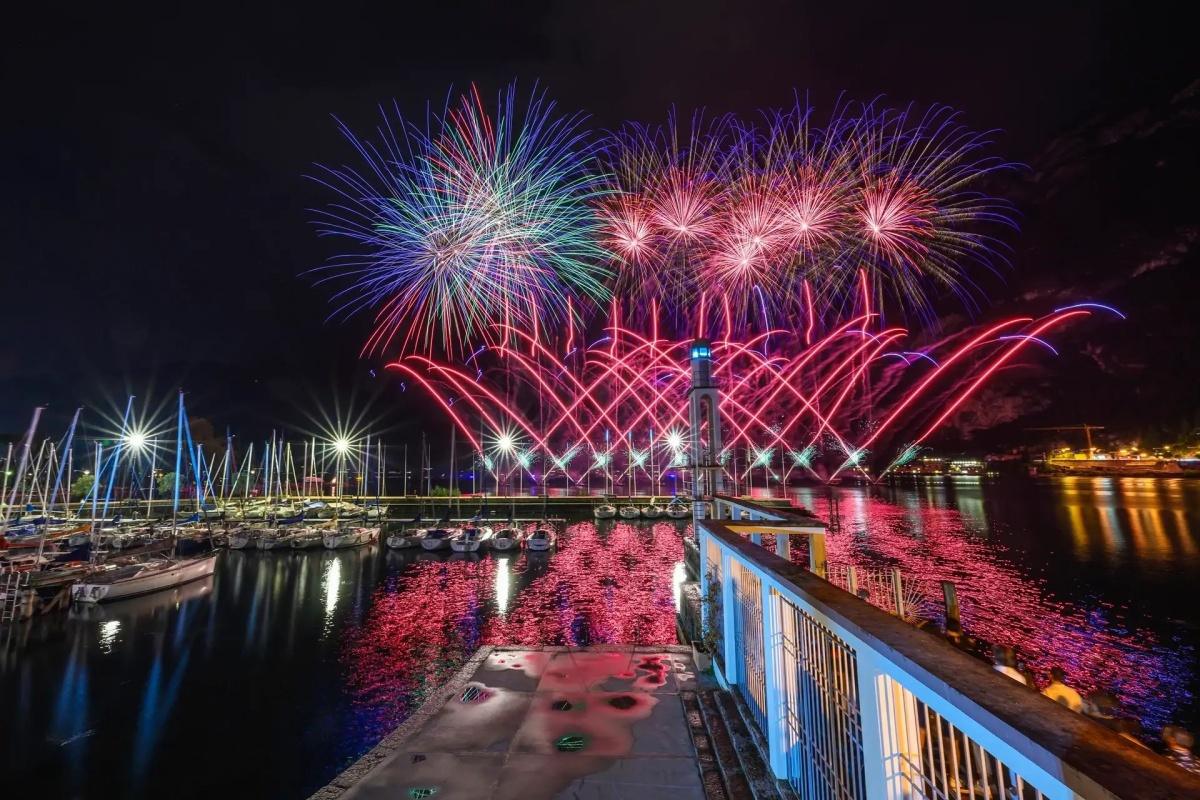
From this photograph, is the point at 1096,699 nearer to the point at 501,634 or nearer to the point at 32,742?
the point at 501,634

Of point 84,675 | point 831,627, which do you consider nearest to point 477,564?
point 84,675

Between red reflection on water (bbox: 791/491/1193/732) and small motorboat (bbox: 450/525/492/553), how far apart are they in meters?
25.9

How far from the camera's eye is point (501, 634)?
915 inches

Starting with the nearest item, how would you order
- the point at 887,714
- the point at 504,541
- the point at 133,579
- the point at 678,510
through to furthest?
the point at 887,714, the point at 133,579, the point at 504,541, the point at 678,510

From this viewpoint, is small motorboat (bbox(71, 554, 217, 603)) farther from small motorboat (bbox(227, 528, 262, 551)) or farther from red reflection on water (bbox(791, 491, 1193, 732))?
red reflection on water (bbox(791, 491, 1193, 732))

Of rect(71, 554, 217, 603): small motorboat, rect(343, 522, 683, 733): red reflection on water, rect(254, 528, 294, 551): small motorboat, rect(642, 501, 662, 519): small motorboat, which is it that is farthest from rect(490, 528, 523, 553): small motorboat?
rect(642, 501, 662, 519): small motorboat

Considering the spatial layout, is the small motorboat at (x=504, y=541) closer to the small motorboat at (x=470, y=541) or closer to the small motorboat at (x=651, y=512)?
the small motorboat at (x=470, y=541)

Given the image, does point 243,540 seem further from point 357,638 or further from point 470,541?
point 357,638

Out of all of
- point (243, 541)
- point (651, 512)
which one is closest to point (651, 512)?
point (651, 512)

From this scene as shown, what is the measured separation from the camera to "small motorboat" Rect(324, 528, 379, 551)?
47.4 metres

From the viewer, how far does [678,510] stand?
225 ft

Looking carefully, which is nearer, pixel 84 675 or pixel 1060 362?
pixel 84 675

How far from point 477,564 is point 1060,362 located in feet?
588

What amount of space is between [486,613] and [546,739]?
21040 mm
